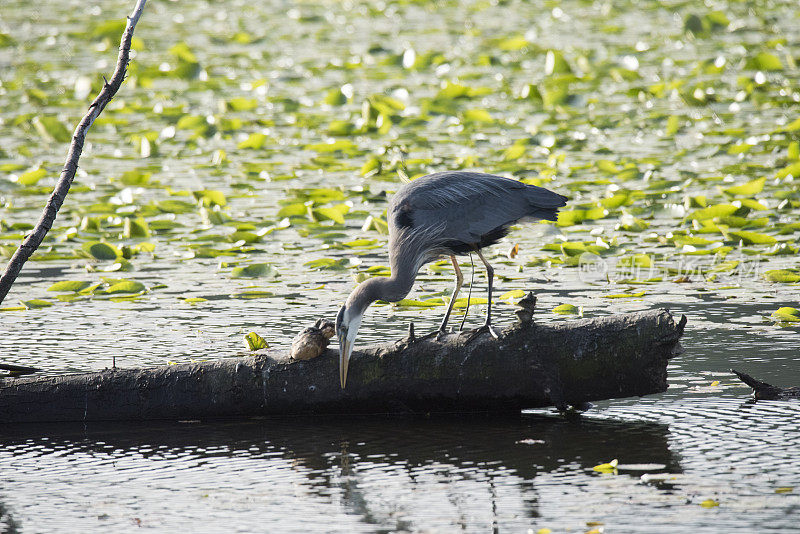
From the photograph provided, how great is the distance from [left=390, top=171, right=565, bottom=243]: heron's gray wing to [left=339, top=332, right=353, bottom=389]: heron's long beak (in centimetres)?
86

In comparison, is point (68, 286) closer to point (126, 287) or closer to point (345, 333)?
point (126, 287)

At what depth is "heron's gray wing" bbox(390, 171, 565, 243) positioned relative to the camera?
6.04 m

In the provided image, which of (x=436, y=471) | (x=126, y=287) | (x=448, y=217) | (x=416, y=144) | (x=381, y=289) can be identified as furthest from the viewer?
(x=416, y=144)

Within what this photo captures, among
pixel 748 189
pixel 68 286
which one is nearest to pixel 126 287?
pixel 68 286

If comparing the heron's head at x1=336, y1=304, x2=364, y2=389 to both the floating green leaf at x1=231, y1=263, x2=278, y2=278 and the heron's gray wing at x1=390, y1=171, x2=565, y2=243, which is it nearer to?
the heron's gray wing at x1=390, y1=171, x2=565, y2=243

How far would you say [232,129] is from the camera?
12734mm

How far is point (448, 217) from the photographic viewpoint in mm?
6070

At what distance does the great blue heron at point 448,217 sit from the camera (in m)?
5.88

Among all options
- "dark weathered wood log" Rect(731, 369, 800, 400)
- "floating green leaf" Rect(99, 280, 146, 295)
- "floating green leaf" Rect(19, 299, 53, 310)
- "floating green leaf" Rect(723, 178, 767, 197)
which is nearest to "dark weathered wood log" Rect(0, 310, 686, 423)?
"dark weathered wood log" Rect(731, 369, 800, 400)

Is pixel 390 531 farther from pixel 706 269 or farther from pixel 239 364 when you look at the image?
pixel 706 269

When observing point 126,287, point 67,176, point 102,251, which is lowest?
point 126,287

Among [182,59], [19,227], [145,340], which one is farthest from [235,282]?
[182,59]

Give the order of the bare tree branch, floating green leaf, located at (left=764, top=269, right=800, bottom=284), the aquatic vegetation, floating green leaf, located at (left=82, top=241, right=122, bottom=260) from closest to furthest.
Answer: the bare tree branch, floating green leaf, located at (left=764, top=269, right=800, bottom=284), the aquatic vegetation, floating green leaf, located at (left=82, top=241, right=122, bottom=260)

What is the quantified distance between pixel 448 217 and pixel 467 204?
137 millimetres
